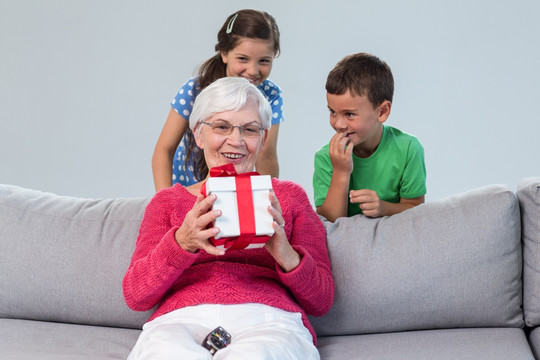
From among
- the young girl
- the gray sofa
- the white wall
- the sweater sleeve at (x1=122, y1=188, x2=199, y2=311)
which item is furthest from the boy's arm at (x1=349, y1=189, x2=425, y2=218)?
the white wall

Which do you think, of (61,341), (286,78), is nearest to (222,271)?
(61,341)

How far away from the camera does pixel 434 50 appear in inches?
149

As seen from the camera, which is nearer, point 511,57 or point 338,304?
point 338,304

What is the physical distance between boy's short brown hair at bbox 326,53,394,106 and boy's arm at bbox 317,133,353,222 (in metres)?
0.20

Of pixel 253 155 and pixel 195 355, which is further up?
pixel 253 155

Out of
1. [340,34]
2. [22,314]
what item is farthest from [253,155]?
[340,34]

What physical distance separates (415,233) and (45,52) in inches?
112

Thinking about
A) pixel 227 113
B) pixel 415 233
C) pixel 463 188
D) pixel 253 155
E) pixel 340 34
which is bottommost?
pixel 463 188

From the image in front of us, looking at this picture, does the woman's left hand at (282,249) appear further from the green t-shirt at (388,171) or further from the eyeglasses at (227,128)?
the green t-shirt at (388,171)

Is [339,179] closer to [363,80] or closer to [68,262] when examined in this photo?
[363,80]

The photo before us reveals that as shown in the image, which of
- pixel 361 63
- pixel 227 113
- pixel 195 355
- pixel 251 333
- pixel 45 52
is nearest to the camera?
pixel 195 355

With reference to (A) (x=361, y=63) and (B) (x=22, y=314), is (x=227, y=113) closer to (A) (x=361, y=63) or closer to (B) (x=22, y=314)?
(A) (x=361, y=63)

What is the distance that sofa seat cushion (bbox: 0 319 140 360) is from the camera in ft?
6.11

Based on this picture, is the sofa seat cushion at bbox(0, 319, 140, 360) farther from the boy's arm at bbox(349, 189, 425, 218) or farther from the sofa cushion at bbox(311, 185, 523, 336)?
the boy's arm at bbox(349, 189, 425, 218)
